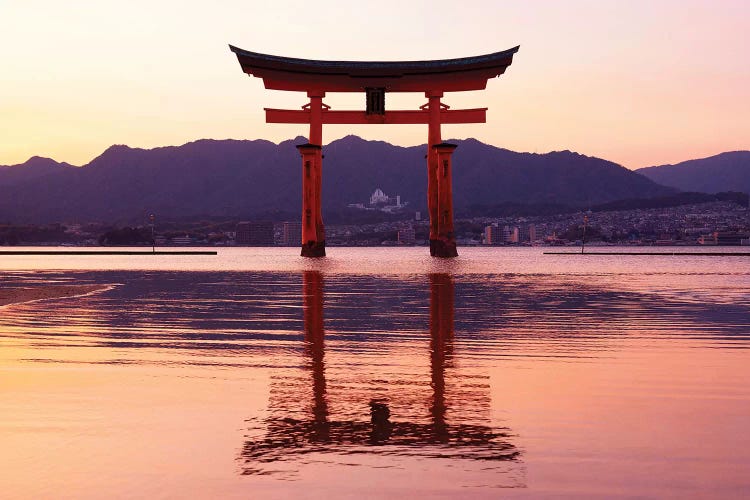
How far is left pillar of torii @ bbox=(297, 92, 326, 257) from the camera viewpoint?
65062mm

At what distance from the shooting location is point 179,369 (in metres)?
9.09

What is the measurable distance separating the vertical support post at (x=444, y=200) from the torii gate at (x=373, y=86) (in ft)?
0.25

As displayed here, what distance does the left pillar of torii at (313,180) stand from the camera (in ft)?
213

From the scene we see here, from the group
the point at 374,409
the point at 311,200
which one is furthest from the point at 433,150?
the point at 374,409

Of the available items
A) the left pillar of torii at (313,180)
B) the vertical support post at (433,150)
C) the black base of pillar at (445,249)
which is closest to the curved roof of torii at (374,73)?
the vertical support post at (433,150)

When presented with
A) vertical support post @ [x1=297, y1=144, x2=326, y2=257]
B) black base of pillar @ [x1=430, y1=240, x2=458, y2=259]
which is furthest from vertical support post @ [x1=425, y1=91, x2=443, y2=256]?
vertical support post @ [x1=297, y1=144, x2=326, y2=257]

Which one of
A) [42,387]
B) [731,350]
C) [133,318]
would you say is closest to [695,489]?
[42,387]

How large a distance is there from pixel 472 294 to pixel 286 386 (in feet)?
55.5

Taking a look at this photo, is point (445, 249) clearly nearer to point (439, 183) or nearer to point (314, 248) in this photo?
point (439, 183)

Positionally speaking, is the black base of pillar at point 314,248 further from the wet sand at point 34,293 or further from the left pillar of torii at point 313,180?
the wet sand at point 34,293

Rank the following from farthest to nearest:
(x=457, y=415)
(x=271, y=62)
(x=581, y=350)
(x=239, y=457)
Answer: (x=271, y=62) → (x=581, y=350) → (x=457, y=415) → (x=239, y=457)

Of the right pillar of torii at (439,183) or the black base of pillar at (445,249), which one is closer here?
the right pillar of torii at (439,183)

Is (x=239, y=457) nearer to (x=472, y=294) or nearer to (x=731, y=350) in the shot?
(x=731, y=350)

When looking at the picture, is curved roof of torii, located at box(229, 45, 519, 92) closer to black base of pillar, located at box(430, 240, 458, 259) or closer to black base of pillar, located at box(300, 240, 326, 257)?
black base of pillar, located at box(300, 240, 326, 257)
